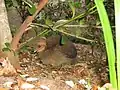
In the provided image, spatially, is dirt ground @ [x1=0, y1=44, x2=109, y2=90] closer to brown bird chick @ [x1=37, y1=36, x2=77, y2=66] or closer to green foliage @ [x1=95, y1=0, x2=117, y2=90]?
brown bird chick @ [x1=37, y1=36, x2=77, y2=66]

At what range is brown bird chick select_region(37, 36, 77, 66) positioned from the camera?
2.46 metres

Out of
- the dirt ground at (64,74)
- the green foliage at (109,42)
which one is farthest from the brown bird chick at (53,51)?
the green foliage at (109,42)

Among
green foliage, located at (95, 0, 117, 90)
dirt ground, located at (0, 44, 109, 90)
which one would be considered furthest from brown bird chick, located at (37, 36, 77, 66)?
green foliage, located at (95, 0, 117, 90)

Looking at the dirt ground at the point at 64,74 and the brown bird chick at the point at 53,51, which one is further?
the brown bird chick at the point at 53,51

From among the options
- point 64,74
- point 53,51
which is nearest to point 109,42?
point 64,74

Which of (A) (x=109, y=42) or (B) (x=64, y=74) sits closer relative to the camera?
(A) (x=109, y=42)

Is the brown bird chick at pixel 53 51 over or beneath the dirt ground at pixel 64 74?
over

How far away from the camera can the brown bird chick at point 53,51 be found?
2.46m

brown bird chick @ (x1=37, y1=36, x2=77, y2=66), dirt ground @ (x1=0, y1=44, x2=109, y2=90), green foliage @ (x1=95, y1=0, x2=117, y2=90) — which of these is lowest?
dirt ground @ (x1=0, y1=44, x2=109, y2=90)

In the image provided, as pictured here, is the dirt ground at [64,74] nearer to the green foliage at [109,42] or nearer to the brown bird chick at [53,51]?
the brown bird chick at [53,51]

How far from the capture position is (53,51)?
2.48m

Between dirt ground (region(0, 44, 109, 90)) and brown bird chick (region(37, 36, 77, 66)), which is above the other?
brown bird chick (region(37, 36, 77, 66))

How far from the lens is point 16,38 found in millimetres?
2076

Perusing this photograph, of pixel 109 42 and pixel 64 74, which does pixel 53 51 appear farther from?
pixel 109 42
